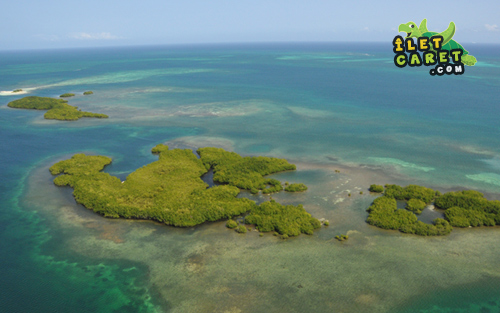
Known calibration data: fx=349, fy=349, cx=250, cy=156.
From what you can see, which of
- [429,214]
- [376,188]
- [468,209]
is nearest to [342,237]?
[429,214]

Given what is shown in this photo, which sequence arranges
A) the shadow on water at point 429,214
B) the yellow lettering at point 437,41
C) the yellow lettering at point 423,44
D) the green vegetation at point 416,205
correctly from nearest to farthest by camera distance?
the yellow lettering at point 423,44 < the yellow lettering at point 437,41 < the shadow on water at point 429,214 < the green vegetation at point 416,205

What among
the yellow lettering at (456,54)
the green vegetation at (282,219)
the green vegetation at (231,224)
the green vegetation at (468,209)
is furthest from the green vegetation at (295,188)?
the yellow lettering at (456,54)

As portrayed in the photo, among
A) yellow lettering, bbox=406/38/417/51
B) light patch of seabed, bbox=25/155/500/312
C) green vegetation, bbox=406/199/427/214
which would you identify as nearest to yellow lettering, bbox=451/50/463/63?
yellow lettering, bbox=406/38/417/51

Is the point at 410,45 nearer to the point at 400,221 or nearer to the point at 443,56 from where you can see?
the point at 443,56

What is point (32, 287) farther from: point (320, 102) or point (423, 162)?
point (320, 102)

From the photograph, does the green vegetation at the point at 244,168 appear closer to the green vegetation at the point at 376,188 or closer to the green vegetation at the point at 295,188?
the green vegetation at the point at 295,188

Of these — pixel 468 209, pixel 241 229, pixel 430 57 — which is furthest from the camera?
pixel 468 209
